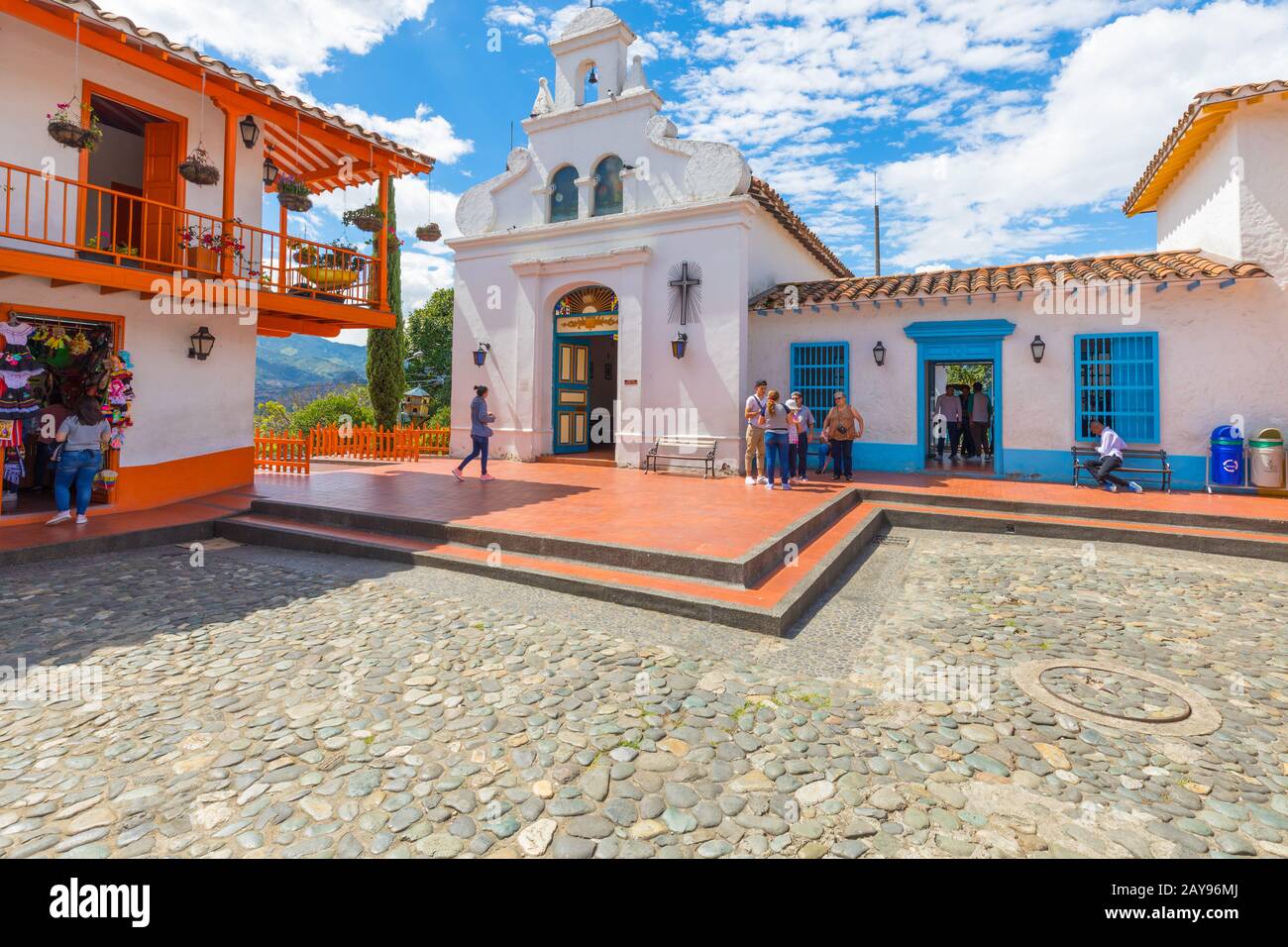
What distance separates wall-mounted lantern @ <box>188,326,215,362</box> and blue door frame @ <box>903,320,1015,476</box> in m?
12.5

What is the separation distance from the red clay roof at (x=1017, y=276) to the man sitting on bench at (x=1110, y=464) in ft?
9.21

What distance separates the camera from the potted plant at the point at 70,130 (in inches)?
287

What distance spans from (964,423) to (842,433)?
251 inches

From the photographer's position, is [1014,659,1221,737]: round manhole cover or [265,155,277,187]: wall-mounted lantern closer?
[1014,659,1221,737]: round manhole cover

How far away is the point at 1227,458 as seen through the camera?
10.5m

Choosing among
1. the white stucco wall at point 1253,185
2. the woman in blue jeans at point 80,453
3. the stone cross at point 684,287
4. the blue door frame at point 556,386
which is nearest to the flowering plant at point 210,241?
the woman in blue jeans at point 80,453

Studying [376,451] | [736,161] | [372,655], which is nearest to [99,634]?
[372,655]

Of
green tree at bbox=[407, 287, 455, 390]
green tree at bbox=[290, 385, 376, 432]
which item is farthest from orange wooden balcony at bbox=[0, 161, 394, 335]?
green tree at bbox=[407, 287, 455, 390]

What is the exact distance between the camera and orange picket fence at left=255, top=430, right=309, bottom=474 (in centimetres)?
1276

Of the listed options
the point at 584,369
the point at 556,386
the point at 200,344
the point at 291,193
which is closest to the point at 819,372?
the point at 584,369

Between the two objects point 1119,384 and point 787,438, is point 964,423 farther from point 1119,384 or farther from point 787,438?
point 787,438

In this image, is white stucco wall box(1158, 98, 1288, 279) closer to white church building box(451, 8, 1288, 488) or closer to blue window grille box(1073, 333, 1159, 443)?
white church building box(451, 8, 1288, 488)

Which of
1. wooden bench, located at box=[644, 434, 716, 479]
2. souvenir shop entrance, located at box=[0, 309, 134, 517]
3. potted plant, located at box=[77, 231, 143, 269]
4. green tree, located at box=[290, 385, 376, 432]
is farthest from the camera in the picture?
green tree, located at box=[290, 385, 376, 432]
